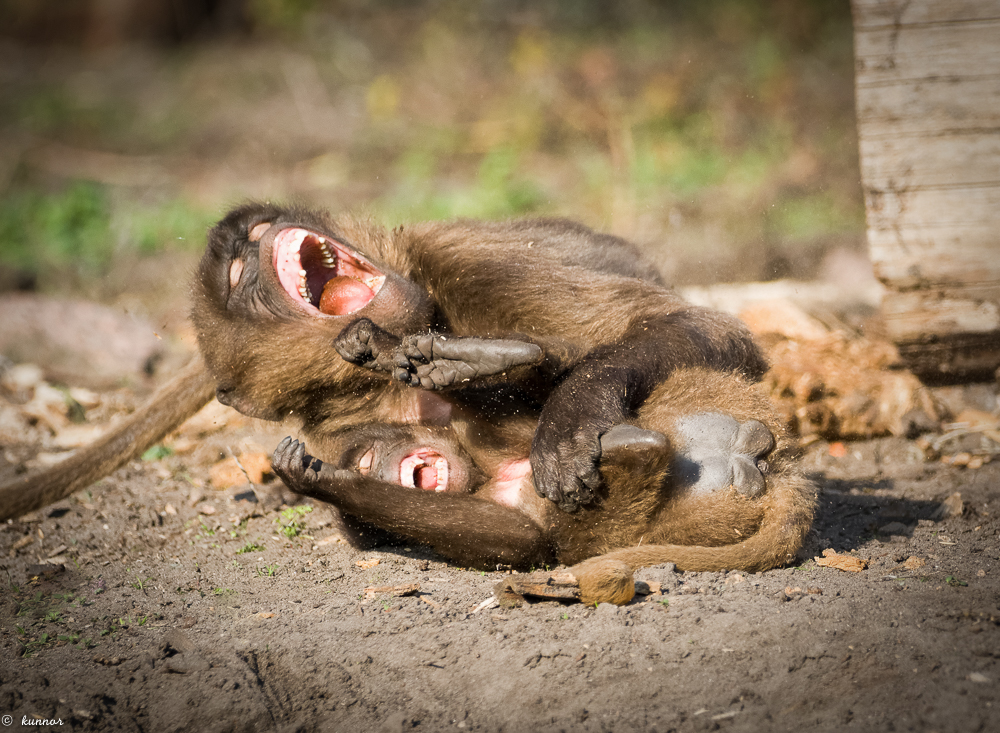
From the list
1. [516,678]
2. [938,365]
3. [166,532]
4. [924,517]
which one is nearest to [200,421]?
[166,532]

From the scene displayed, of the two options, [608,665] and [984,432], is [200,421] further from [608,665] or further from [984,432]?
[984,432]

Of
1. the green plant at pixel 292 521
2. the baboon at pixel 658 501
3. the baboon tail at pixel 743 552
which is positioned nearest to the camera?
the baboon tail at pixel 743 552

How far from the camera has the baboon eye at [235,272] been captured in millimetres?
3763

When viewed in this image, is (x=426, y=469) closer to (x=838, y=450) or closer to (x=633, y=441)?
(x=633, y=441)

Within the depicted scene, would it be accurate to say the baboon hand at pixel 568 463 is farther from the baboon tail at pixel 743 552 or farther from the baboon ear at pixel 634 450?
the baboon tail at pixel 743 552

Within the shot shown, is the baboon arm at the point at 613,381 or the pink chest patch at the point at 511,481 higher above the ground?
the baboon arm at the point at 613,381

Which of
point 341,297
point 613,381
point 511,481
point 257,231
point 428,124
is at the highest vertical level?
point 428,124

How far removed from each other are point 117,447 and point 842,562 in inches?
136

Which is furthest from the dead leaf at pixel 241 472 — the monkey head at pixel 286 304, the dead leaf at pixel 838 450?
the dead leaf at pixel 838 450

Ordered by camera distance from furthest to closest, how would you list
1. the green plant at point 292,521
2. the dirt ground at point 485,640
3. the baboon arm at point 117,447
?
the baboon arm at point 117,447, the green plant at point 292,521, the dirt ground at point 485,640

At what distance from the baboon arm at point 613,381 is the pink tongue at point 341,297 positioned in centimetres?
106

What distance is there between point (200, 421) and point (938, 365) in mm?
4458

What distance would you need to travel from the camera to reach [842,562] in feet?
10.3

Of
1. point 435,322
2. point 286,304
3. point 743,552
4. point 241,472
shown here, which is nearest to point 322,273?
point 286,304
